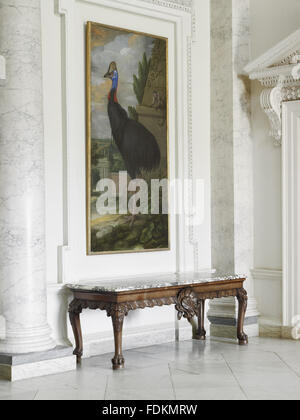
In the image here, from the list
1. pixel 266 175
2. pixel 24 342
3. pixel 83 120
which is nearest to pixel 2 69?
pixel 83 120

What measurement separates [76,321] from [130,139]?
233 cm

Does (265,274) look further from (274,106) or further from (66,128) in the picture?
(66,128)

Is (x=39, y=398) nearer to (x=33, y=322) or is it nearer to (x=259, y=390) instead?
(x=33, y=322)

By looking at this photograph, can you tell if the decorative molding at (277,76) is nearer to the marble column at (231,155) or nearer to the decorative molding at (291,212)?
the decorative molding at (291,212)

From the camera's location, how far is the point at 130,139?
28.6 ft

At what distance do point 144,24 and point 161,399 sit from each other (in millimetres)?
4850

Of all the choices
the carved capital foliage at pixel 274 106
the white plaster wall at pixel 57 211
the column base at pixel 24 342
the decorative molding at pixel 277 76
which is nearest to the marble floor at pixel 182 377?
the column base at pixel 24 342

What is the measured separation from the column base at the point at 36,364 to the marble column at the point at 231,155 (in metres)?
2.71

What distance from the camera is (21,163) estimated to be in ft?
23.6

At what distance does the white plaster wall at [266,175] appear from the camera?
30.7 feet

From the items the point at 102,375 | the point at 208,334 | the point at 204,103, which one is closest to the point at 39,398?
the point at 102,375

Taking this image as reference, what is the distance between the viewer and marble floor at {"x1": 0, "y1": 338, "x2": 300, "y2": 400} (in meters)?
6.32

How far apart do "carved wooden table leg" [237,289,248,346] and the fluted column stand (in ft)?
8.63

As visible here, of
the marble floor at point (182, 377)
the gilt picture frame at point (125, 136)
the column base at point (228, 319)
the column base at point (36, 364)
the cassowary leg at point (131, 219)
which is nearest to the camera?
the marble floor at point (182, 377)
